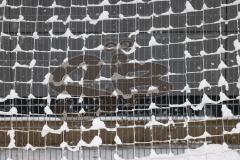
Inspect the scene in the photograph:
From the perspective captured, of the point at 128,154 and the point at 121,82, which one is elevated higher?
the point at 121,82

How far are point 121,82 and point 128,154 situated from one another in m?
0.75

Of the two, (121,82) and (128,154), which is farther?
(121,82)

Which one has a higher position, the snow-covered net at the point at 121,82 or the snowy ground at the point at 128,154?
the snow-covered net at the point at 121,82

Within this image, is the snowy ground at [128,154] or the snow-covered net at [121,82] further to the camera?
the snow-covered net at [121,82]

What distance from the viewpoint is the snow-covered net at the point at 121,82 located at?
14.8 feet

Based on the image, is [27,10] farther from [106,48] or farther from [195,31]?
[195,31]

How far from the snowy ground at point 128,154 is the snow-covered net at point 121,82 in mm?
18

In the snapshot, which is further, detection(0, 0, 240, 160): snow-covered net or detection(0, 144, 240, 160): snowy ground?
detection(0, 0, 240, 160): snow-covered net

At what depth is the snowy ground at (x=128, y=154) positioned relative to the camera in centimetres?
396

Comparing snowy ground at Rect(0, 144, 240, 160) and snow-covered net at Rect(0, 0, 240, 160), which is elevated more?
snow-covered net at Rect(0, 0, 240, 160)

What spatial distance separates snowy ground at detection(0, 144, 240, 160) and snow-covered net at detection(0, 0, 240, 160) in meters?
0.02

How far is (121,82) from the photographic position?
465cm

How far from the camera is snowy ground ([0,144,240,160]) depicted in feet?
13.0

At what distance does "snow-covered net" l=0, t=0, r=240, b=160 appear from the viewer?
4.50m
